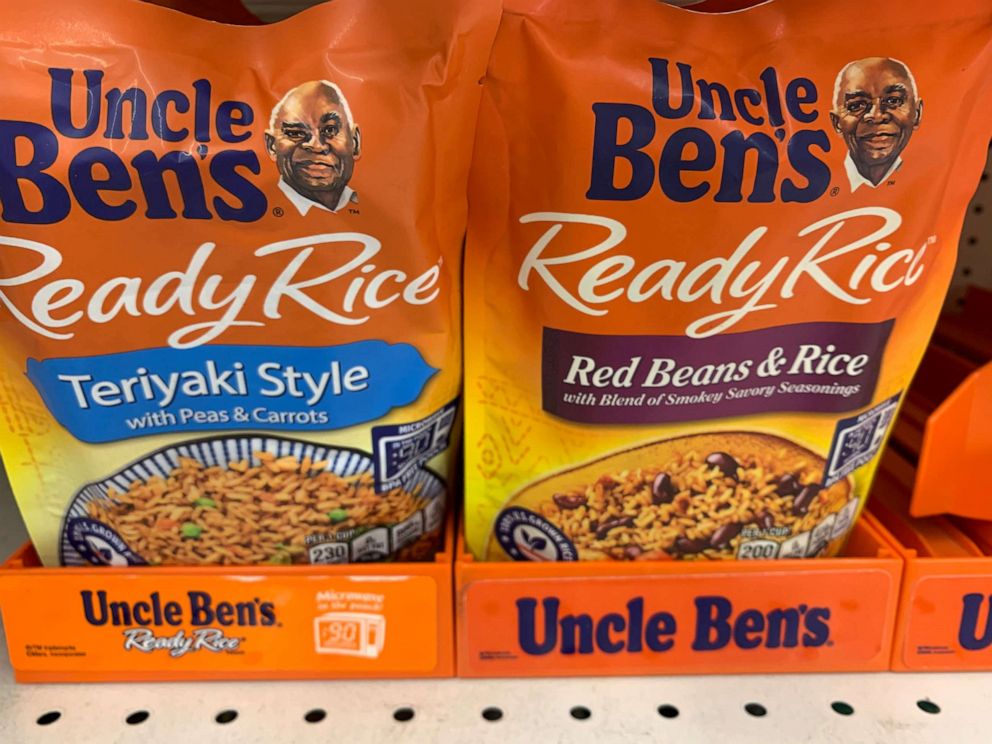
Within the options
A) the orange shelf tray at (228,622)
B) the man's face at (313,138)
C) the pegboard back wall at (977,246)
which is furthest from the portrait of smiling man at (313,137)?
the pegboard back wall at (977,246)

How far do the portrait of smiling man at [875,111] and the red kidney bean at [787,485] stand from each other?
0.26 meters

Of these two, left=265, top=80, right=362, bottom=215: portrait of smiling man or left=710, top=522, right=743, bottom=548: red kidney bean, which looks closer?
left=265, top=80, right=362, bottom=215: portrait of smiling man

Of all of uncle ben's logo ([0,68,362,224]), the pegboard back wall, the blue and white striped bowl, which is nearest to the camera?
uncle ben's logo ([0,68,362,224])

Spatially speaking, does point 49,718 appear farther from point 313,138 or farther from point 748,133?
point 748,133

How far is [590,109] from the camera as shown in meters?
0.55

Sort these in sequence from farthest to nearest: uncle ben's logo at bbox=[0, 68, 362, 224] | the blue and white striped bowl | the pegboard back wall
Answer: the pegboard back wall → the blue and white striped bowl → uncle ben's logo at bbox=[0, 68, 362, 224]

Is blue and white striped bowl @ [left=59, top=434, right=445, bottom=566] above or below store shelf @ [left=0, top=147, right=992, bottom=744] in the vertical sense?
above

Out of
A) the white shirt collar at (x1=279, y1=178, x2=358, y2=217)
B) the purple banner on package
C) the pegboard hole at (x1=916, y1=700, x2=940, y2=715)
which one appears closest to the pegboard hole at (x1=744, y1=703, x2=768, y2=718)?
the pegboard hole at (x1=916, y1=700, x2=940, y2=715)

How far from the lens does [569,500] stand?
67 centimetres

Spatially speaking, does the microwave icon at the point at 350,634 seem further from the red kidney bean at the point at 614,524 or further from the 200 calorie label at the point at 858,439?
the 200 calorie label at the point at 858,439


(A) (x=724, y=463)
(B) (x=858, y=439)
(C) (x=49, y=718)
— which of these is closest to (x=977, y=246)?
(B) (x=858, y=439)

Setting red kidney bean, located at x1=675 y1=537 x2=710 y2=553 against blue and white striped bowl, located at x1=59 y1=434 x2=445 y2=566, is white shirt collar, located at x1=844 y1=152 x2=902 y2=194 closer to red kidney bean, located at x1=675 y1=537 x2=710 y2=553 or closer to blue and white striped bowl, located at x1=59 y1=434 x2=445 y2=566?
red kidney bean, located at x1=675 y1=537 x2=710 y2=553

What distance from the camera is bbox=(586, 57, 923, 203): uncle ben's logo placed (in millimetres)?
551

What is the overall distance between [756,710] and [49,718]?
559 millimetres
